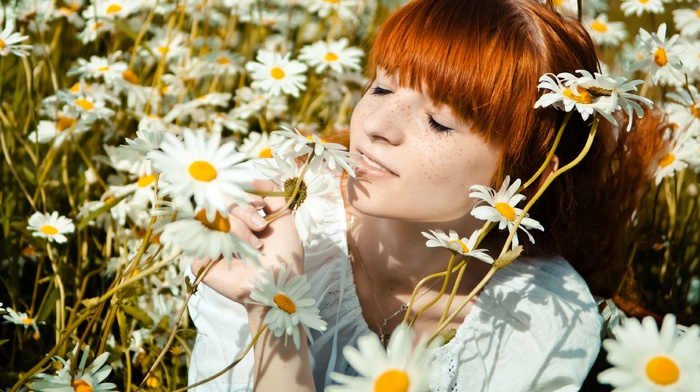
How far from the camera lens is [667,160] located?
156 centimetres

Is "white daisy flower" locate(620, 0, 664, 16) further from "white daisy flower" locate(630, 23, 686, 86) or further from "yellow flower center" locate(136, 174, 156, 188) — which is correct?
"yellow flower center" locate(136, 174, 156, 188)

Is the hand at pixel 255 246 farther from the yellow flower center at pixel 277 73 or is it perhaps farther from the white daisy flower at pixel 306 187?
the yellow flower center at pixel 277 73

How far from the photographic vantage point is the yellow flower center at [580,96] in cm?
103

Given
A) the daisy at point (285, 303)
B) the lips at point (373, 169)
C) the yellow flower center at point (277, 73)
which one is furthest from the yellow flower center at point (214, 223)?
the yellow flower center at point (277, 73)

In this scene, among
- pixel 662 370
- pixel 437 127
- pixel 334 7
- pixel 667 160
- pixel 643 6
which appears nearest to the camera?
pixel 662 370

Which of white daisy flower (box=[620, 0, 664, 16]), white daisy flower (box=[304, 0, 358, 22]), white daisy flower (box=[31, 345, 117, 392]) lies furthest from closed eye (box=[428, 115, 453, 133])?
white daisy flower (box=[304, 0, 358, 22])

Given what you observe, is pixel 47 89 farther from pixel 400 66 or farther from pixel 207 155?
pixel 207 155

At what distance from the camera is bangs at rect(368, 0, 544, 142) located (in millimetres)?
1180

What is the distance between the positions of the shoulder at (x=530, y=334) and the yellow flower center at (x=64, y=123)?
2.95ft

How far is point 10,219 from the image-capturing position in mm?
1514

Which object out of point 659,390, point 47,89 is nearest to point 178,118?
point 47,89

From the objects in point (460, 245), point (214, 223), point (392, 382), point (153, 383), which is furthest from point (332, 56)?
point (392, 382)

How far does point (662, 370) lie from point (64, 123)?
4.27ft

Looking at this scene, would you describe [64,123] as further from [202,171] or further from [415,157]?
[202,171]
